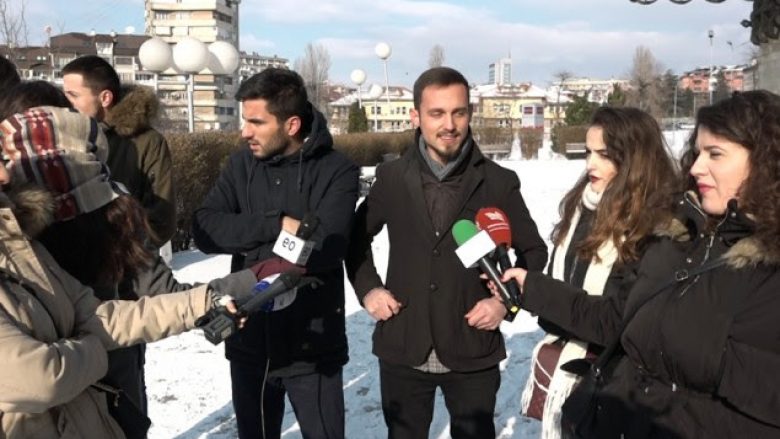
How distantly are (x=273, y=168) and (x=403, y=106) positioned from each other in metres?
86.6

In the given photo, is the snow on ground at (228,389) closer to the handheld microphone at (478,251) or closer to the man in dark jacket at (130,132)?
the man in dark jacket at (130,132)

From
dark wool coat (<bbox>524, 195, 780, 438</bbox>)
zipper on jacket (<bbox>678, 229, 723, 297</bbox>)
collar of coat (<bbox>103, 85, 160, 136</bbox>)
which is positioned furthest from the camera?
collar of coat (<bbox>103, 85, 160, 136</bbox>)

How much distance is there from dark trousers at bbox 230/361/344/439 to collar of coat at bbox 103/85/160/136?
1.51 m

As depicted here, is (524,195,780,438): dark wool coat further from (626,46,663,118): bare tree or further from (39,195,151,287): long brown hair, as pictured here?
(626,46,663,118): bare tree

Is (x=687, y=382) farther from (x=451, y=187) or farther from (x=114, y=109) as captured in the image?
(x=114, y=109)

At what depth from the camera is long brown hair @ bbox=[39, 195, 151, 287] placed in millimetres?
2354

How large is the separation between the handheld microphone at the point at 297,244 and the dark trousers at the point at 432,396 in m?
0.84

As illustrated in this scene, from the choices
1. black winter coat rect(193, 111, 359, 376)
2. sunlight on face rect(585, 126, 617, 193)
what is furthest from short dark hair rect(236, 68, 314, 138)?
sunlight on face rect(585, 126, 617, 193)

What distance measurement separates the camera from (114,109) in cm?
406

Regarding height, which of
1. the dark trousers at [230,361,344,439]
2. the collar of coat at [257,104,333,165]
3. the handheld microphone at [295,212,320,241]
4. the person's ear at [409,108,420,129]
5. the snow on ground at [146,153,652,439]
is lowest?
the snow on ground at [146,153,652,439]

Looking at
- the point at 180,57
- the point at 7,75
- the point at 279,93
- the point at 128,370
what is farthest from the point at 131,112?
the point at 180,57

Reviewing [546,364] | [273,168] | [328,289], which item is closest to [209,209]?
[273,168]

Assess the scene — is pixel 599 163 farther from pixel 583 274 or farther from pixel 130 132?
pixel 130 132

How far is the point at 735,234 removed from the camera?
2.17 metres
